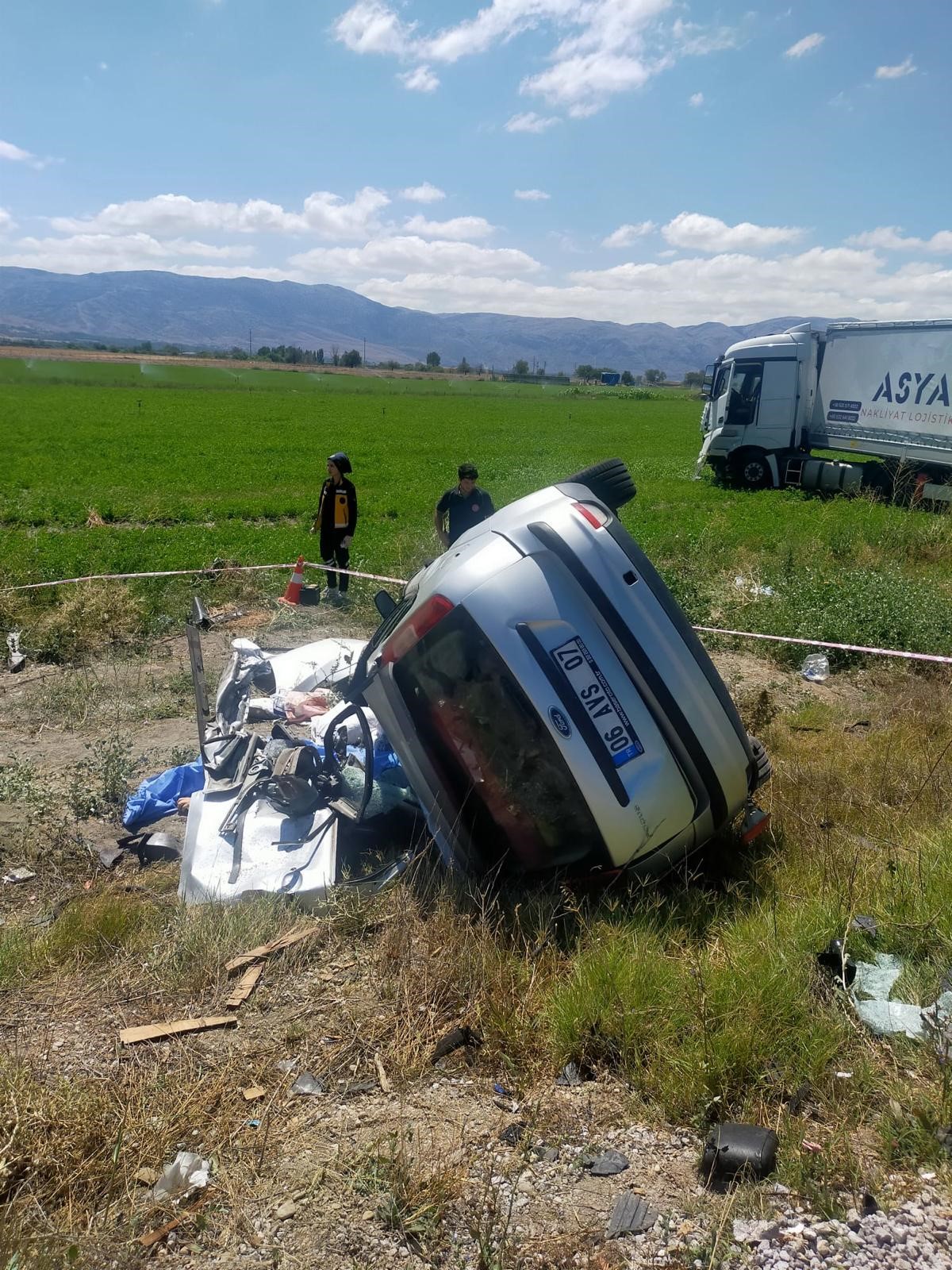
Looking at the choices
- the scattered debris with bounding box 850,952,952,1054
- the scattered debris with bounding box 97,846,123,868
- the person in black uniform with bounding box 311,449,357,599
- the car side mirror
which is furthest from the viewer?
the person in black uniform with bounding box 311,449,357,599

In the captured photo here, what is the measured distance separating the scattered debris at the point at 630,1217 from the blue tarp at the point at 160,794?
3.32 metres

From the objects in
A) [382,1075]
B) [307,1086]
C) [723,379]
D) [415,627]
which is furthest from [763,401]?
[307,1086]

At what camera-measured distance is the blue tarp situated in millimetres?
4824

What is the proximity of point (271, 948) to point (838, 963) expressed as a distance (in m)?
2.08

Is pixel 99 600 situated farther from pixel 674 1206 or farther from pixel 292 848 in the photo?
pixel 674 1206

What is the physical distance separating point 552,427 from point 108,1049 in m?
44.9

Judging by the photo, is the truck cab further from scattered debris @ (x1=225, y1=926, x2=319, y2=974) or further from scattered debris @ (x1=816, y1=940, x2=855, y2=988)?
scattered debris @ (x1=225, y1=926, x2=319, y2=974)

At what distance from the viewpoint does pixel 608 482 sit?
438cm

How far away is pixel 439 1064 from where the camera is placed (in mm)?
2904

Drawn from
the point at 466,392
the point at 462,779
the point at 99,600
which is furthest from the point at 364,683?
the point at 466,392

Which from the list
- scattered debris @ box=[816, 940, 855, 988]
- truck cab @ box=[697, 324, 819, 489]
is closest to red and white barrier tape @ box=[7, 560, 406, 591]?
scattered debris @ box=[816, 940, 855, 988]

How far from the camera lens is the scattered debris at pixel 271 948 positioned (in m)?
3.38

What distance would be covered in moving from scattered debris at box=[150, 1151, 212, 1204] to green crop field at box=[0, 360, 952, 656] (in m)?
6.68

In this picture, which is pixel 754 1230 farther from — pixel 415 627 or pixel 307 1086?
pixel 415 627
